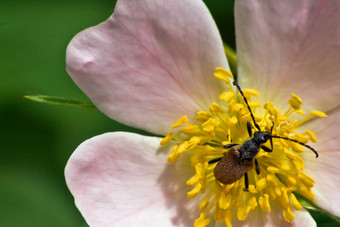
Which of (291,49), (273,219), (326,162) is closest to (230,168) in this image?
(273,219)

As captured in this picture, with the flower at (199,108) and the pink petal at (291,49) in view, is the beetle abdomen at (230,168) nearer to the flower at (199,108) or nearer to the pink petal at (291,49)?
the flower at (199,108)

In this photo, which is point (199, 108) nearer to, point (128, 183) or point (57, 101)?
point (128, 183)

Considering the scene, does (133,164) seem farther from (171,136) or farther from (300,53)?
(300,53)

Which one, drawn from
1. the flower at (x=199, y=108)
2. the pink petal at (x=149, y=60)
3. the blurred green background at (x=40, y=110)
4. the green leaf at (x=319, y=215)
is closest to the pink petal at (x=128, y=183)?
the flower at (x=199, y=108)

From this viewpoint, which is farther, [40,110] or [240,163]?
[40,110]

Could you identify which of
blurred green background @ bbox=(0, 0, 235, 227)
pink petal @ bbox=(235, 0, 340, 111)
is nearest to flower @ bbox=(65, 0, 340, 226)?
pink petal @ bbox=(235, 0, 340, 111)
